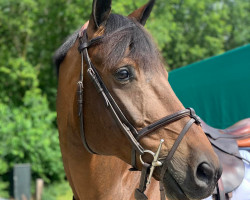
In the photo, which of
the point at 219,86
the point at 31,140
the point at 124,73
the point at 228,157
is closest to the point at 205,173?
the point at 124,73

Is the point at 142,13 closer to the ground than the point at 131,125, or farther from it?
farther from it

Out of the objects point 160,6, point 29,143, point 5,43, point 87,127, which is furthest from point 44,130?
point 87,127

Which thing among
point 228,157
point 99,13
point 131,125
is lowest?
point 228,157

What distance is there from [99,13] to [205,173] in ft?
3.38

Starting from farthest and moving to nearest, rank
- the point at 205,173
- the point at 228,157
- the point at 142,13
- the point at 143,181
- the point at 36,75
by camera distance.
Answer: the point at 36,75
the point at 228,157
the point at 142,13
the point at 143,181
the point at 205,173

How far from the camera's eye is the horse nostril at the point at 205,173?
1.73 metres

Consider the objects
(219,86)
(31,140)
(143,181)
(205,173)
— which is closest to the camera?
(205,173)

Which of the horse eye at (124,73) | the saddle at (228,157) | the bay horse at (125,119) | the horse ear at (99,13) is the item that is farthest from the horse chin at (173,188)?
the horse ear at (99,13)

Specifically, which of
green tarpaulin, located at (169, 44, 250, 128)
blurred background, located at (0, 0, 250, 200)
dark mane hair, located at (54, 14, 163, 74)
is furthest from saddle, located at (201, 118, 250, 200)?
blurred background, located at (0, 0, 250, 200)

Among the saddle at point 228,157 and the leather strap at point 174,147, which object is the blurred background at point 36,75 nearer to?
the saddle at point 228,157

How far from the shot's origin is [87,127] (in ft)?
6.85

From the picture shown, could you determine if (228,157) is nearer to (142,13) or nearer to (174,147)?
(174,147)

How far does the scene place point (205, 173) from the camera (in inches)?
68.9

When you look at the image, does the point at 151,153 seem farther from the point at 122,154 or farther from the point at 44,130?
the point at 44,130
